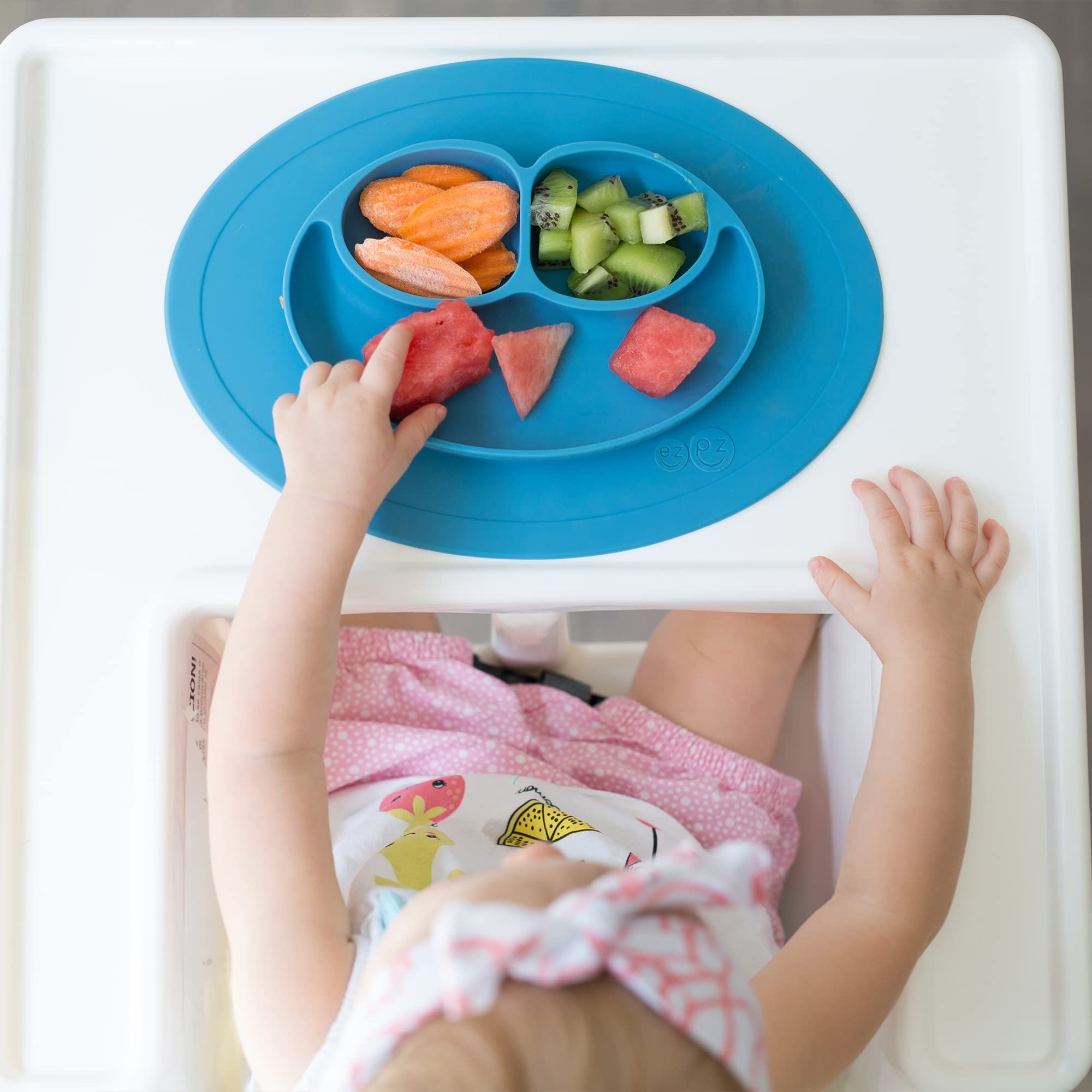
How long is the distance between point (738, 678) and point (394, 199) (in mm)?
481

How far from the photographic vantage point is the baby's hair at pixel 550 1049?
392 millimetres

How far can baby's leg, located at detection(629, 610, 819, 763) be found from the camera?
0.90 meters

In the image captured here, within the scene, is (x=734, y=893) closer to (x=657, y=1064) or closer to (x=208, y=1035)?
(x=657, y=1064)

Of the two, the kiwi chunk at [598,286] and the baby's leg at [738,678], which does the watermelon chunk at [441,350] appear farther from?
the baby's leg at [738,678]

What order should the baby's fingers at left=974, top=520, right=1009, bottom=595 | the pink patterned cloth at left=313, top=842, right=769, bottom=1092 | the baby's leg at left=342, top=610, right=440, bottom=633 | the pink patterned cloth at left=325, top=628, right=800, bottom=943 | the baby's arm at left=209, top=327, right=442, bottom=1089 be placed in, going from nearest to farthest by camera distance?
the pink patterned cloth at left=313, top=842, right=769, bottom=1092
the baby's arm at left=209, top=327, right=442, bottom=1089
the baby's fingers at left=974, top=520, right=1009, bottom=595
the pink patterned cloth at left=325, top=628, right=800, bottom=943
the baby's leg at left=342, top=610, right=440, bottom=633

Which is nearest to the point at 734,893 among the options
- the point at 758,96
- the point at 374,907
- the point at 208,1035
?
the point at 374,907

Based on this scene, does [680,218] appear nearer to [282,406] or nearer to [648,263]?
[648,263]

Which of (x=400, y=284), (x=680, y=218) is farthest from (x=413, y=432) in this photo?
(x=680, y=218)

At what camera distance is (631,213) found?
0.69 m

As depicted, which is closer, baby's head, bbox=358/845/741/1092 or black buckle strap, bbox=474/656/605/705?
baby's head, bbox=358/845/741/1092

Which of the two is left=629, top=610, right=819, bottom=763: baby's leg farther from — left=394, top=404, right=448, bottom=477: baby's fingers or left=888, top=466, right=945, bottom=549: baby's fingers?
left=394, top=404, right=448, bottom=477: baby's fingers

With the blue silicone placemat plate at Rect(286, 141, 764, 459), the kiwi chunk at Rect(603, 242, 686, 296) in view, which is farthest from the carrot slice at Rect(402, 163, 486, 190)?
the kiwi chunk at Rect(603, 242, 686, 296)

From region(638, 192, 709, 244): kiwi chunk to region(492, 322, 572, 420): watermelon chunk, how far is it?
8cm

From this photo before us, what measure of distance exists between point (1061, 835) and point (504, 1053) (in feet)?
1.39
